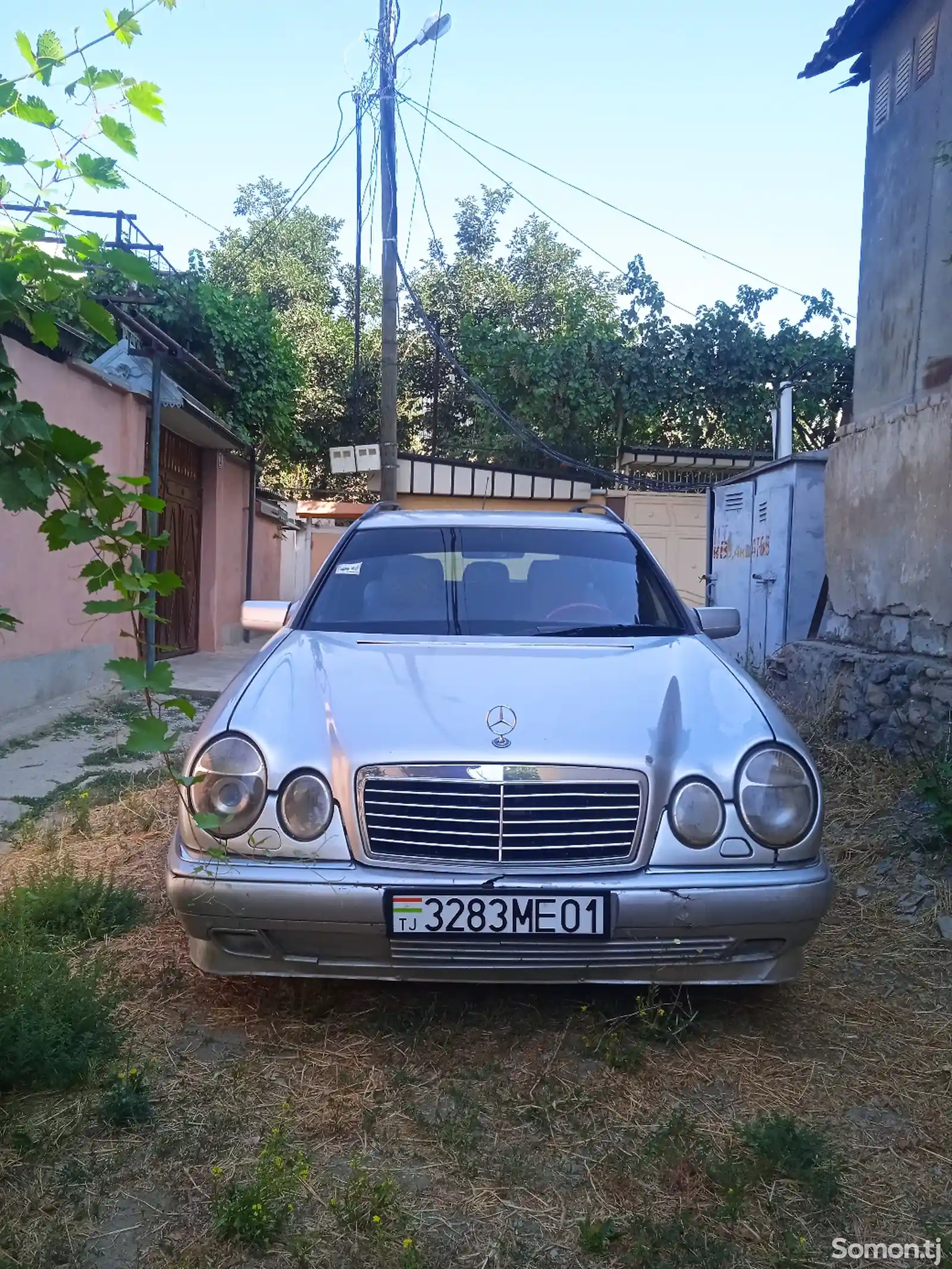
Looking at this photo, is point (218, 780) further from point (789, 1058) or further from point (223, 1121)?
point (789, 1058)

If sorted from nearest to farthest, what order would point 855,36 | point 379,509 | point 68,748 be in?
point 379,509 → point 68,748 → point 855,36

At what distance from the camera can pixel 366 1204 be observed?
1953mm

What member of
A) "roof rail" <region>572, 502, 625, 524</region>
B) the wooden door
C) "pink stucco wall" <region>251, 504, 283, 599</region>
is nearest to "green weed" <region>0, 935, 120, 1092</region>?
"roof rail" <region>572, 502, 625, 524</region>

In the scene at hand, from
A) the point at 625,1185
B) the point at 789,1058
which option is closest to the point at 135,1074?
the point at 625,1185

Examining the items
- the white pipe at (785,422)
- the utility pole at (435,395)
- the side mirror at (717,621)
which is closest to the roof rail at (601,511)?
the side mirror at (717,621)

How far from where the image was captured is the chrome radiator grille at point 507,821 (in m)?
2.50

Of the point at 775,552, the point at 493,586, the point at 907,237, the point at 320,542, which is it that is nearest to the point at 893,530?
the point at 907,237

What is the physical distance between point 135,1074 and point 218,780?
2.34ft

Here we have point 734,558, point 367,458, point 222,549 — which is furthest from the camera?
point 367,458

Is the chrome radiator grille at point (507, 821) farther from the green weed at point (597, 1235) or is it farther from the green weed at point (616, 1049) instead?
the green weed at point (597, 1235)

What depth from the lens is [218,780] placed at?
2600 mm

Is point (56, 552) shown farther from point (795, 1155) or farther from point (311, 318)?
point (311, 318)

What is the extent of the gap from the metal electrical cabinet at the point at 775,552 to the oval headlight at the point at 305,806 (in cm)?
583

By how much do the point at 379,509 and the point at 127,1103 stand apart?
2750 millimetres
